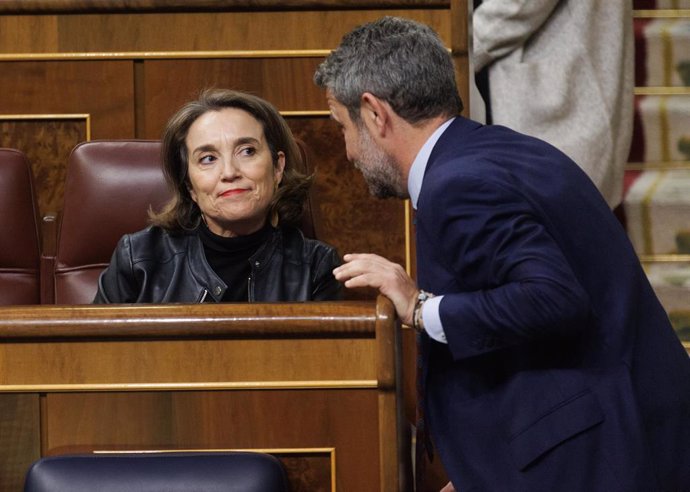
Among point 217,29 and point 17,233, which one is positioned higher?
point 217,29

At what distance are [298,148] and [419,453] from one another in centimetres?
38

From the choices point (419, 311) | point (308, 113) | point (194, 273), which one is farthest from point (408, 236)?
point (419, 311)

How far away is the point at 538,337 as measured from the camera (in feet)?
2.42

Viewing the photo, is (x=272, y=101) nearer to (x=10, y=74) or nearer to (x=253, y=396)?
(x=10, y=74)

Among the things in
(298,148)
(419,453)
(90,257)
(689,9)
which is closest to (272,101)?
(298,148)

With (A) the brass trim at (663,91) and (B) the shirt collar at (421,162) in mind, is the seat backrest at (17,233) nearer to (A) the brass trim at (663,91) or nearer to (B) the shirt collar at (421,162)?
(B) the shirt collar at (421,162)

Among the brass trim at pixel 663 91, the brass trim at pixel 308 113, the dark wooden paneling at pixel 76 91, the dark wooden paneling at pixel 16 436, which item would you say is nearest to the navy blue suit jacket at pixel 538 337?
the dark wooden paneling at pixel 16 436

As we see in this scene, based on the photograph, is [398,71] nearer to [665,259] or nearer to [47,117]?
[47,117]

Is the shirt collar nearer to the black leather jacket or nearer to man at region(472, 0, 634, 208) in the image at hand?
the black leather jacket

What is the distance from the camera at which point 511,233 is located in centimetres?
72

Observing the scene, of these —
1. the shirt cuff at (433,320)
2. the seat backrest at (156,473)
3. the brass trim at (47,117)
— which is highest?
the brass trim at (47,117)

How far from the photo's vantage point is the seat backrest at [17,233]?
1.15 metres

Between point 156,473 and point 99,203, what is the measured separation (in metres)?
0.46

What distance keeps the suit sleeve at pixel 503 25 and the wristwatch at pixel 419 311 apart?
0.65 m
